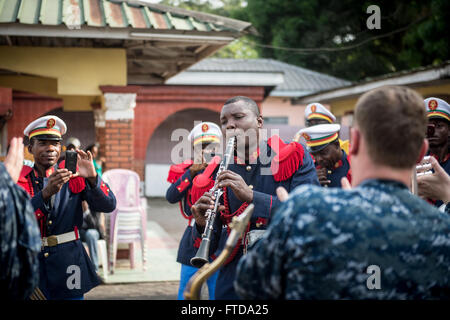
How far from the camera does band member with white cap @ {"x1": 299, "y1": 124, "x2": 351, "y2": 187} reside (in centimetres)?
500

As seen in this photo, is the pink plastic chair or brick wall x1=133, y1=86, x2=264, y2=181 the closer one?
the pink plastic chair

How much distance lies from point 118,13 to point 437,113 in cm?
503

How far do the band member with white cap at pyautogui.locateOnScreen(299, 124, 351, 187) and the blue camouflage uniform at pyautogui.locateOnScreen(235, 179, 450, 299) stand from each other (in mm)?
3181

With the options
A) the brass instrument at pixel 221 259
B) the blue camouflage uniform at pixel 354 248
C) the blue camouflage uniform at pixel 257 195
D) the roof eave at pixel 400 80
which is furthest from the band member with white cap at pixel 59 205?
the roof eave at pixel 400 80

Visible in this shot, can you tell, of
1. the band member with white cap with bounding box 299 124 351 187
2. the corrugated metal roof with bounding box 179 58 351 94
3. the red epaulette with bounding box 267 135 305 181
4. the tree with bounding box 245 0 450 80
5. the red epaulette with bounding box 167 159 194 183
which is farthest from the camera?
the tree with bounding box 245 0 450 80

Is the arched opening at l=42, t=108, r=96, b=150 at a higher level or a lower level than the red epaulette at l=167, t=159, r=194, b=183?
higher

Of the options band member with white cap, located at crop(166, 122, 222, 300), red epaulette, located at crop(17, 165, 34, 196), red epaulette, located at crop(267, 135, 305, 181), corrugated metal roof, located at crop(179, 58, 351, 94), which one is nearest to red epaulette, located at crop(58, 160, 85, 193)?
red epaulette, located at crop(17, 165, 34, 196)

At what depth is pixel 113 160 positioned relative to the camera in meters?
8.23

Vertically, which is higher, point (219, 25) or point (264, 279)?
point (219, 25)

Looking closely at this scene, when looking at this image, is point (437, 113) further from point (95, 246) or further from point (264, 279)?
point (95, 246)

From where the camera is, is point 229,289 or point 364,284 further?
point 229,289

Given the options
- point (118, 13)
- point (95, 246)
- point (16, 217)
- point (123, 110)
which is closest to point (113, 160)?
point (123, 110)

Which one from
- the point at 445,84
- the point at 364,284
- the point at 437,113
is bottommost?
the point at 364,284

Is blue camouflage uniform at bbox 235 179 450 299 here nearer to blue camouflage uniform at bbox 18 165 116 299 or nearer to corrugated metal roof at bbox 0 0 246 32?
blue camouflage uniform at bbox 18 165 116 299
